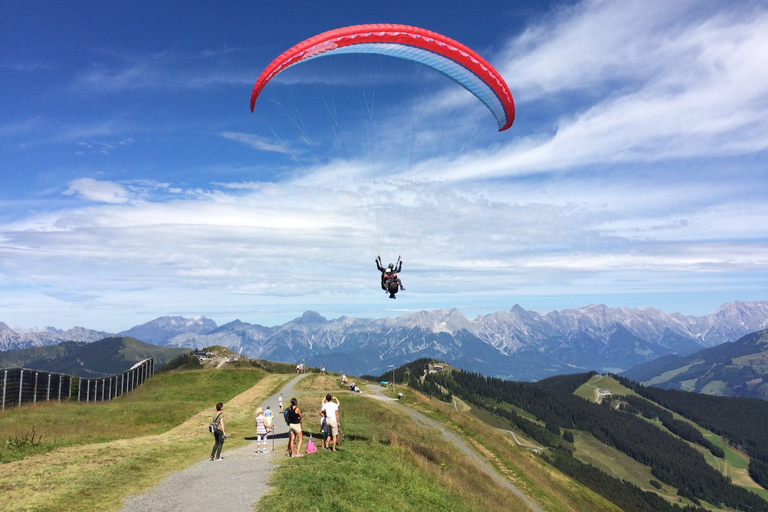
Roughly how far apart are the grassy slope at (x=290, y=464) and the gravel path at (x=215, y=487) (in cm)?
64

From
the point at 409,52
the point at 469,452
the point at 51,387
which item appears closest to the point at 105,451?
the point at 409,52

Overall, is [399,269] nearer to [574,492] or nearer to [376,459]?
[376,459]

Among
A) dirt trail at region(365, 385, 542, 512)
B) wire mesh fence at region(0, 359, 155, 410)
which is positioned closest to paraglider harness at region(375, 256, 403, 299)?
dirt trail at region(365, 385, 542, 512)

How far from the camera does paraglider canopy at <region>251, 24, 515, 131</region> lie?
24.0m

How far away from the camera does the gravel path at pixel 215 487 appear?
14906mm

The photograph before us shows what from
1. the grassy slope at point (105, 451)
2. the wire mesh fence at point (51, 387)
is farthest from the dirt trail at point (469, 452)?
the wire mesh fence at point (51, 387)

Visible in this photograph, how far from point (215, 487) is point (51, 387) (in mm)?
35336

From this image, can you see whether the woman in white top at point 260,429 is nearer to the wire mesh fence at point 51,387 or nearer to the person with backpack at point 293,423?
the person with backpack at point 293,423

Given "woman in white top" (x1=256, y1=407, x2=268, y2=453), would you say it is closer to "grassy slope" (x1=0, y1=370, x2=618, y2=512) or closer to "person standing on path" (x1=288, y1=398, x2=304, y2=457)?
"person standing on path" (x1=288, y1=398, x2=304, y2=457)

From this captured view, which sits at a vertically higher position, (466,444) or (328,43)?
(328,43)

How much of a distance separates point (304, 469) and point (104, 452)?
9.90 m

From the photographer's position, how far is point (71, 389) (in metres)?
44.1

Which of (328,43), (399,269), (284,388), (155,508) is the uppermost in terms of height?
(328,43)

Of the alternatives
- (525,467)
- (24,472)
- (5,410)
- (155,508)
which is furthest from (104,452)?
(525,467)
